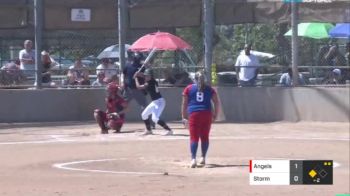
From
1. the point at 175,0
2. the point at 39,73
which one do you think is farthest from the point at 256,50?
the point at 39,73

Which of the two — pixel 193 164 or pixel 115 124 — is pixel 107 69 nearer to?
pixel 115 124

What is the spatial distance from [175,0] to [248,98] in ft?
10.5

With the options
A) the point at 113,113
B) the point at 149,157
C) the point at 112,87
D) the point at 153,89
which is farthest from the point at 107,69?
the point at 149,157

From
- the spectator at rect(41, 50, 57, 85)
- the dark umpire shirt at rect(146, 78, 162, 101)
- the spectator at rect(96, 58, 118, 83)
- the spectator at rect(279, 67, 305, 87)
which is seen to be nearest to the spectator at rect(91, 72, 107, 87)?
the spectator at rect(96, 58, 118, 83)

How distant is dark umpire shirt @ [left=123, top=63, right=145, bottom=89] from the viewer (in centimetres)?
1939

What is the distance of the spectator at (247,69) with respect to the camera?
21.7 m

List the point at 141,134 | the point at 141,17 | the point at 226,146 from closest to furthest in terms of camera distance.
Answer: the point at 226,146 < the point at 141,134 < the point at 141,17

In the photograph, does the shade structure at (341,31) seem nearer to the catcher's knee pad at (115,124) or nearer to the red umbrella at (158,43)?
the red umbrella at (158,43)

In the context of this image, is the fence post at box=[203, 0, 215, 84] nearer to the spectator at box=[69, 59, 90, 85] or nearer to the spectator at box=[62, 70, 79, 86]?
the spectator at box=[69, 59, 90, 85]

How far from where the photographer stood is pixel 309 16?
70.6 ft

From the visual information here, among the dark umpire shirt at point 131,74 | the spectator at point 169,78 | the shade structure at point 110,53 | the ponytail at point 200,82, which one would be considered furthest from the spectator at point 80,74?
the ponytail at point 200,82

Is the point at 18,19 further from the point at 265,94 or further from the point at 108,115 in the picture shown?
the point at 265,94
